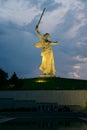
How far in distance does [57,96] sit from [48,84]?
2298mm

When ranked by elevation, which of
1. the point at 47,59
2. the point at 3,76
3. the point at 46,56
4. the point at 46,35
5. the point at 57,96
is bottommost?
the point at 57,96

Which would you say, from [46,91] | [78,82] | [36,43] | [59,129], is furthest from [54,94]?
[59,129]

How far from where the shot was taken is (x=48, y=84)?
34.9m

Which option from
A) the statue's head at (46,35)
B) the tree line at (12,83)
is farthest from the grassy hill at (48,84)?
the statue's head at (46,35)

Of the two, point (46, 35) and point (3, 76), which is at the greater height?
point (46, 35)

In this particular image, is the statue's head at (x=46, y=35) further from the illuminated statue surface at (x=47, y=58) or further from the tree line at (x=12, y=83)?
the tree line at (x=12, y=83)

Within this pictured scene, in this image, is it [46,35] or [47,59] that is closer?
[46,35]

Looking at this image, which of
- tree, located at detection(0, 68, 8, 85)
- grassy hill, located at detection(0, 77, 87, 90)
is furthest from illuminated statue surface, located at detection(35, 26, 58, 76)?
tree, located at detection(0, 68, 8, 85)

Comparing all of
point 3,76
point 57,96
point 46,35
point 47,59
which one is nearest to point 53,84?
point 57,96

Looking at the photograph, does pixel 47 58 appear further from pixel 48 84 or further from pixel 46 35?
pixel 48 84

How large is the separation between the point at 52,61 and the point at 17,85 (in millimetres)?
5062

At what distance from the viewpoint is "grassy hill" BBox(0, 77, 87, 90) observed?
113ft

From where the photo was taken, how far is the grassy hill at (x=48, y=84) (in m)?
34.4

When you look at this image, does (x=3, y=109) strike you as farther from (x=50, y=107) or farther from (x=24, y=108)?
(x=50, y=107)
